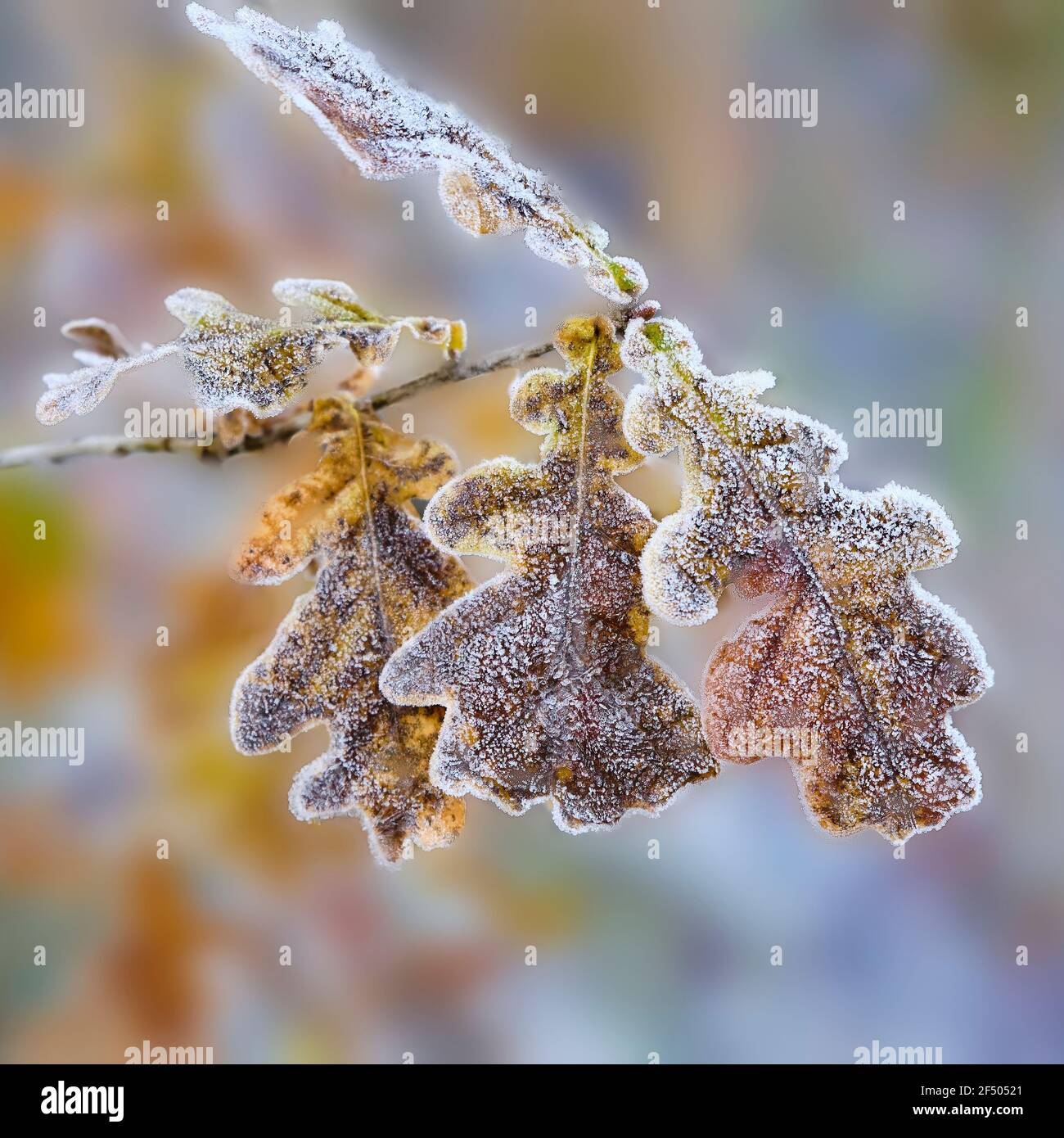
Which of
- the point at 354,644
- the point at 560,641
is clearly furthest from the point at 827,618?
the point at 354,644

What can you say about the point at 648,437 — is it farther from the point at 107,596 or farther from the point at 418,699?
the point at 107,596

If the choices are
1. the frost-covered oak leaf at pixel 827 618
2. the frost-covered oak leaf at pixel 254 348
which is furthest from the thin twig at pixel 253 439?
the frost-covered oak leaf at pixel 827 618

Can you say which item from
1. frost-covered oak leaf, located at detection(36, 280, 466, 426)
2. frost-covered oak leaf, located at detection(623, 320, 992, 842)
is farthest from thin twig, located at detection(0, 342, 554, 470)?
frost-covered oak leaf, located at detection(623, 320, 992, 842)

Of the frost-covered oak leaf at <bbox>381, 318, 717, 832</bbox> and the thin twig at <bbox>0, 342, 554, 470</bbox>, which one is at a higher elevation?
the thin twig at <bbox>0, 342, 554, 470</bbox>

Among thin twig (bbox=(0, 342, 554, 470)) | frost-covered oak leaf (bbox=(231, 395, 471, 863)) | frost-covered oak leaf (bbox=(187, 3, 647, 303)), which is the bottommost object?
frost-covered oak leaf (bbox=(231, 395, 471, 863))

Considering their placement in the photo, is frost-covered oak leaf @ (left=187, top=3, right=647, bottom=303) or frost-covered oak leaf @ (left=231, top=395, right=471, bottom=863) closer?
frost-covered oak leaf @ (left=187, top=3, right=647, bottom=303)

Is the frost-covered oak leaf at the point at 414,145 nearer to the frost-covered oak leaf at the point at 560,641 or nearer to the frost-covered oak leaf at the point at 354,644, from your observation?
the frost-covered oak leaf at the point at 560,641

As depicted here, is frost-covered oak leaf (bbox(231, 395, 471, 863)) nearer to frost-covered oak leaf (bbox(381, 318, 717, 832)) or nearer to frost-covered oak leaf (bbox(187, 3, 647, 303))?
frost-covered oak leaf (bbox(381, 318, 717, 832))
